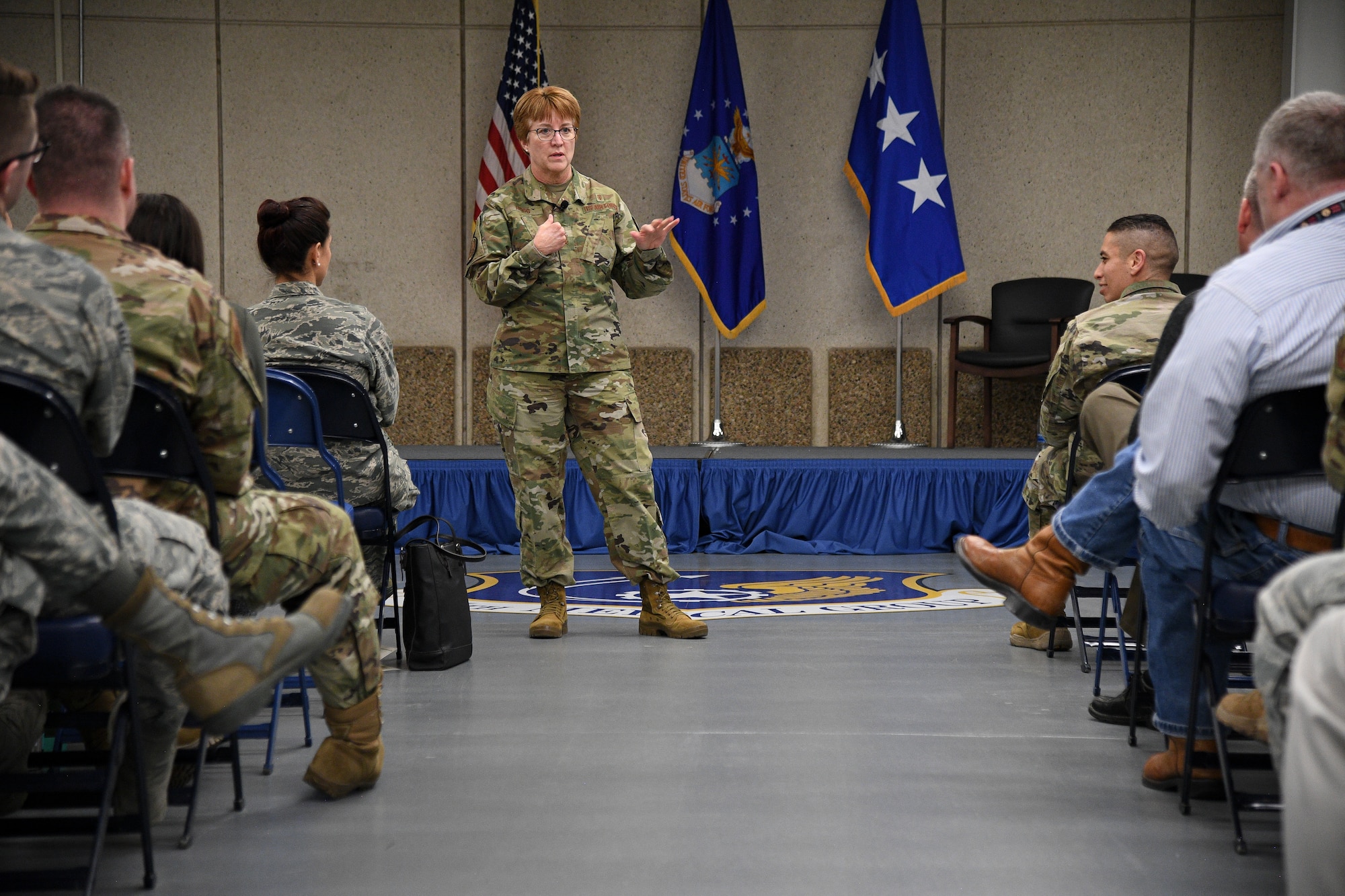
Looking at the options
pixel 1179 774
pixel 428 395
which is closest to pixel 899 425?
pixel 428 395

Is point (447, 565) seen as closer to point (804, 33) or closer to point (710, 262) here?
point (710, 262)

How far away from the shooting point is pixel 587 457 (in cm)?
361

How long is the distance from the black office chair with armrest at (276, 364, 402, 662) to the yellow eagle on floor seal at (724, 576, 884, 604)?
1583 millimetres

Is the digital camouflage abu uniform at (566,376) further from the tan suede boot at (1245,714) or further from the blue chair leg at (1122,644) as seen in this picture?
the tan suede boot at (1245,714)

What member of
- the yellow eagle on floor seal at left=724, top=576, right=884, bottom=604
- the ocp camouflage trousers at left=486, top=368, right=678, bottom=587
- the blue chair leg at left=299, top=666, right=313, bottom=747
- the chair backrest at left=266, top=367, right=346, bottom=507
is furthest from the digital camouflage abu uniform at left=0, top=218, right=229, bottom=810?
the yellow eagle on floor seal at left=724, top=576, right=884, bottom=604

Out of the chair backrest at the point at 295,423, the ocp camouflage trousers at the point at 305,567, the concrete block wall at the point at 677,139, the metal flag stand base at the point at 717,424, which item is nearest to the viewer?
the ocp camouflage trousers at the point at 305,567

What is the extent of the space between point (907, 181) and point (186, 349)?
5.48 meters

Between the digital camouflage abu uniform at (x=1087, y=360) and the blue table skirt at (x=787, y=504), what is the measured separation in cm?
242

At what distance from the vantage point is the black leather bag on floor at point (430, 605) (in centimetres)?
304

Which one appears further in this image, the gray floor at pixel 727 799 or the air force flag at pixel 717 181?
the air force flag at pixel 717 181

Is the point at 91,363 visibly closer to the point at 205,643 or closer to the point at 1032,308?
the point at 205,643

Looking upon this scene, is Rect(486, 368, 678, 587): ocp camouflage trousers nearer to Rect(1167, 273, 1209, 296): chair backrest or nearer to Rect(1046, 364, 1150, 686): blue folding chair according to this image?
Rect(1046, 364, 1150, 686): blue folding chair

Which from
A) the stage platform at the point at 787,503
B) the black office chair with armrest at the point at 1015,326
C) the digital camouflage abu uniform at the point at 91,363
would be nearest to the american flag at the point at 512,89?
the stage platform at the point at 787,503

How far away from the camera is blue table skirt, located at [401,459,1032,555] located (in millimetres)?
5539
